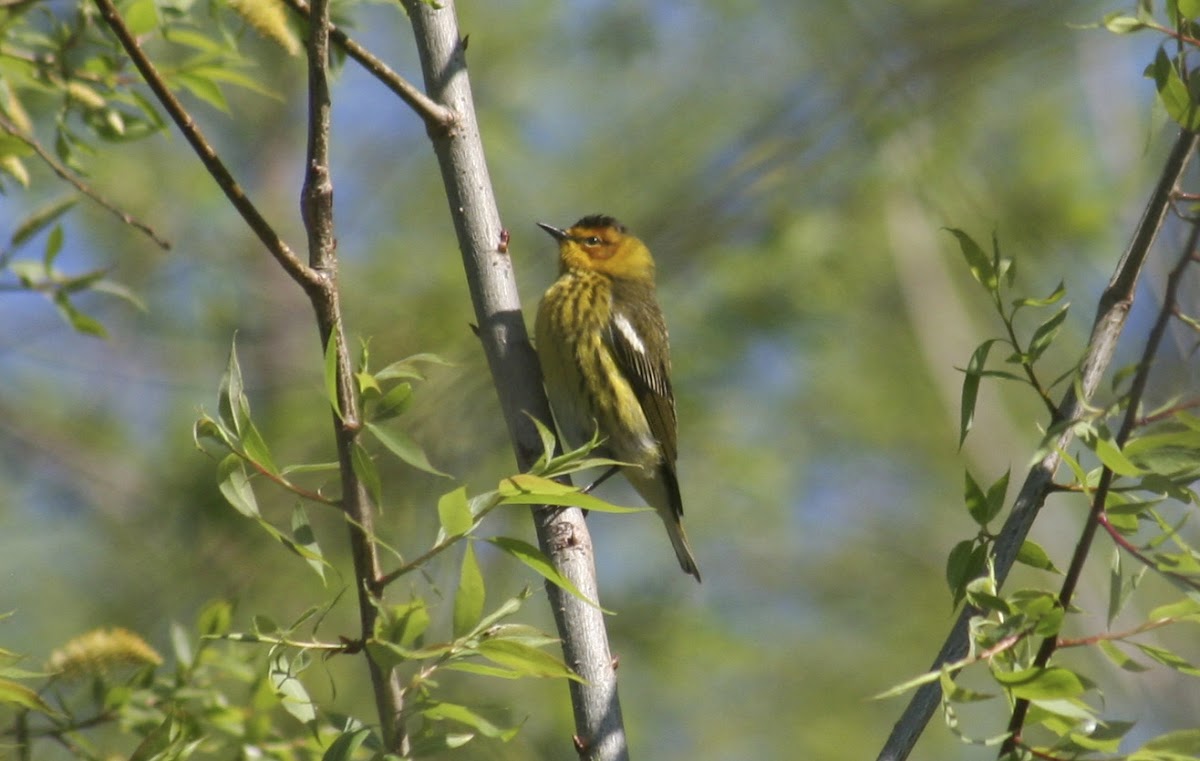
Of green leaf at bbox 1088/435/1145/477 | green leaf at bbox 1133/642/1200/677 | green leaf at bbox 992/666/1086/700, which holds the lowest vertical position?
green leaf at bbox 1133/642/1200/677

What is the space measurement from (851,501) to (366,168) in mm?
5354

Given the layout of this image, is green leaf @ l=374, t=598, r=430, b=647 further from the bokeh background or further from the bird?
the bird

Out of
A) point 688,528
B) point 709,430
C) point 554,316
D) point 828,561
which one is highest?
point 554,316

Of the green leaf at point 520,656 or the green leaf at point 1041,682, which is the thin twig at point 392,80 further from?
the green leaf at point 1041,682

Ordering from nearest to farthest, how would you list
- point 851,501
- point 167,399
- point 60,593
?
point 60,593
point 167,399
point 851,501

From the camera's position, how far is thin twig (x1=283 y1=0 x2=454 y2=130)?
2.19 metres

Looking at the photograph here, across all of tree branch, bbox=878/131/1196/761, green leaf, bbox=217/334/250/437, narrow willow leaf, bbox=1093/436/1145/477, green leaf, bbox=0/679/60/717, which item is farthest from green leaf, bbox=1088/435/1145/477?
green leaf, bbox=0/679/60/717

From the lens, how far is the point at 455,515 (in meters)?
1.59

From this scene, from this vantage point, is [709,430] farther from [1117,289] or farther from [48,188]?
[1117,289]

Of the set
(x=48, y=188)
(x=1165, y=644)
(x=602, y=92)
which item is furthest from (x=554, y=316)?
(x=602, y=92)

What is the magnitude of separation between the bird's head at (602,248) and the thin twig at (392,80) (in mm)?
2677

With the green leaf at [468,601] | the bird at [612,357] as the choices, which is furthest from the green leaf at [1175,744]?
the bird at [612,357]

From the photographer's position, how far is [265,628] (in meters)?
1.75

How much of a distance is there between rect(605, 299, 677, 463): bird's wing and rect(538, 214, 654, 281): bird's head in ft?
0.73
